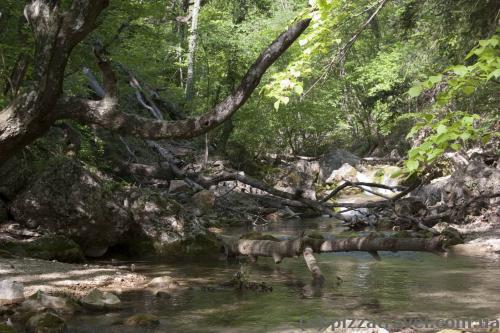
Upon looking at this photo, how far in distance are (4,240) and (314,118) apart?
2228cm

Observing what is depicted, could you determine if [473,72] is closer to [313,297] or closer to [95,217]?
[313,297]

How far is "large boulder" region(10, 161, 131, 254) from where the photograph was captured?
11.1 meters

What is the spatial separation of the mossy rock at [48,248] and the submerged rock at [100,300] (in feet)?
11.0

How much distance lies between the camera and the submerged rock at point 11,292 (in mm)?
6863

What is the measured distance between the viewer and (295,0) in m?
40.4

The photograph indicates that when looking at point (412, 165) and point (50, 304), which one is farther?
point (50, 304)

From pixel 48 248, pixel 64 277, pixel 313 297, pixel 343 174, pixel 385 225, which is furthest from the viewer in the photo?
pixel 343 174

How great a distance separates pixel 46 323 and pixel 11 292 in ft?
4.85

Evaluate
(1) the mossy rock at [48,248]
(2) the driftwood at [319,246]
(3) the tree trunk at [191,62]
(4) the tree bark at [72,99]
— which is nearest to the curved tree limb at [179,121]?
(4) the tree bark at [72,99]

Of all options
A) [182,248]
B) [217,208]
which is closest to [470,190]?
[217,208]

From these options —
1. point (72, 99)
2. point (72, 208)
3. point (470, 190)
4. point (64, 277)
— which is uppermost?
point (72, 99)

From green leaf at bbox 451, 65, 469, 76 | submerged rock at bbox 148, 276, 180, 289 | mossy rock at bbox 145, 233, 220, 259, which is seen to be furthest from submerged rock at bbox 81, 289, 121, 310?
green leaf at bbox 451, 65, 469, 76

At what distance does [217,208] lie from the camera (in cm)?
1780

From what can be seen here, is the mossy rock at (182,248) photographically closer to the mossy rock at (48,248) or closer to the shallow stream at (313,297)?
the shallow stream at (313,297)
